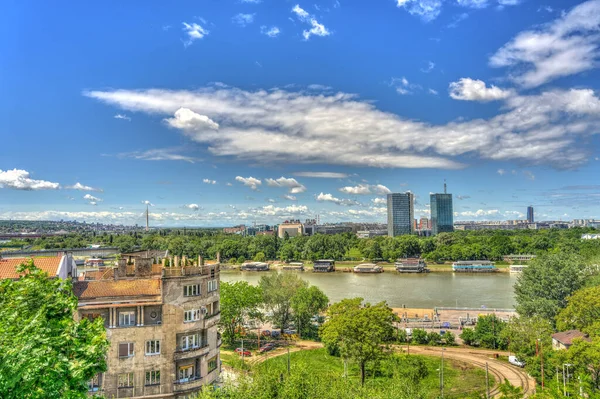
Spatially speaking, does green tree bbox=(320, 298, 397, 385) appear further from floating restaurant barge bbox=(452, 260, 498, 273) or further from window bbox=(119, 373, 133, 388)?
floating restaurant barge bbox=(452, 260, 498, 273)

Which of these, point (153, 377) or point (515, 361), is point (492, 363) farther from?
point (153, 377)

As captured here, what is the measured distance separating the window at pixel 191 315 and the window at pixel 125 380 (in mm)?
3574

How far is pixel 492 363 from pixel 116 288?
1163 inches

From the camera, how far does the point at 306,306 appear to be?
4550 cm

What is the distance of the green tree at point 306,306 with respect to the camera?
1797 inches

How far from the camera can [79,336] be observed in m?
11.5

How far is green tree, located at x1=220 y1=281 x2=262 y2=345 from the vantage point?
135 feet

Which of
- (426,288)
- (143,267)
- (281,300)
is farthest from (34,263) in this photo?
(426,288)

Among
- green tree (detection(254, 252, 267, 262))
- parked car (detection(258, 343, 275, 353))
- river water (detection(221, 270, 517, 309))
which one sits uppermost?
green tree (detection(254, 252, 267, 262))

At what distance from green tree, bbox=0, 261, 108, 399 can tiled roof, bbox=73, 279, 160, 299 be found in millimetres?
8495

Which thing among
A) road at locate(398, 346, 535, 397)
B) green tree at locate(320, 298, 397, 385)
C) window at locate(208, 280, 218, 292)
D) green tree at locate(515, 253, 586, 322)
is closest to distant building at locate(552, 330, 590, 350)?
road at locate(398, 346, 535, 397)

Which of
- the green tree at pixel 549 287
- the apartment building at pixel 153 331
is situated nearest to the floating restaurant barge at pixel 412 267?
the green tree at pixel 549 287

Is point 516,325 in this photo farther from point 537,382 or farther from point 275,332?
point 275,332

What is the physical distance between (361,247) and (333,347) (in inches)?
4582
